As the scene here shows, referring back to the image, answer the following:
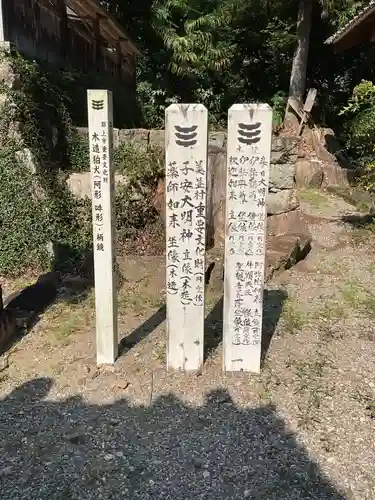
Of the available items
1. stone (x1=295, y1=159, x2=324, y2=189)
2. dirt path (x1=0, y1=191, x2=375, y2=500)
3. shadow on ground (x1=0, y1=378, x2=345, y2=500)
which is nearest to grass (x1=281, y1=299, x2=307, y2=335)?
dirt path (x1=0, y1=191, x2=375, y2=500)

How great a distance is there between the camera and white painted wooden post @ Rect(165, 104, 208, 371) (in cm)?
343

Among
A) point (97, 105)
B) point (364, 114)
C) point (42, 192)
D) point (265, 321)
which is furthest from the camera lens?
point (364, 114)

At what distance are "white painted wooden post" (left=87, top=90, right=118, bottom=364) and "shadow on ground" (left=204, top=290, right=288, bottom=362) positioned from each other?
96cm

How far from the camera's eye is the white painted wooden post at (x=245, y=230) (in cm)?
343

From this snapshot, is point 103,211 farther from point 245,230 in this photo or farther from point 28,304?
point 28,304

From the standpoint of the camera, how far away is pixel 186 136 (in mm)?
3445

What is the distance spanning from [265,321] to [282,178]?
15.0 ft

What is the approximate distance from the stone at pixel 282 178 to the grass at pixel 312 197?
1327 mm

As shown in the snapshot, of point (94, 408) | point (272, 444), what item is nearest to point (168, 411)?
point (94, 408)

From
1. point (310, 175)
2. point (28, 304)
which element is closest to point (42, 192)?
point (28, 304)

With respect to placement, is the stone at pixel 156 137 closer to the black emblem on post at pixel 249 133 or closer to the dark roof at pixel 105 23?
the dark roof at pixel 105 23

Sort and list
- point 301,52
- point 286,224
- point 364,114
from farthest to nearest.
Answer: point 301,52 → point 286,224 → point 364,114

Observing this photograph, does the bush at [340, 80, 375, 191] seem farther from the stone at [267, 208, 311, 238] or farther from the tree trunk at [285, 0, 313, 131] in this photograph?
the tree trunk at [285, 0, 313, 131]

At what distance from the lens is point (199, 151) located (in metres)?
3.47
